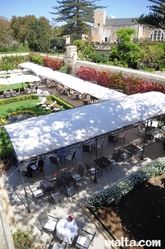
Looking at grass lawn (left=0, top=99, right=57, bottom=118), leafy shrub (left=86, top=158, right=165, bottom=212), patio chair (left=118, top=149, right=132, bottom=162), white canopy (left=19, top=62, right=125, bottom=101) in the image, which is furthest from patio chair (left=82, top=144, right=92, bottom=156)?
grass lawn (left=0, top=99, right=57, bottom=118)

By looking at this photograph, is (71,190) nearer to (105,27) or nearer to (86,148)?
(86,148)

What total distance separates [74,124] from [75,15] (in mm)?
48093

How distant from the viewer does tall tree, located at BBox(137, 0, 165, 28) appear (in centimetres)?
1416

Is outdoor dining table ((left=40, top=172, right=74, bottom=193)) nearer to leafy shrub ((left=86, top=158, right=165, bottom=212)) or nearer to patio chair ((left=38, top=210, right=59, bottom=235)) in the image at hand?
patio chair ((left=38, top=210, right=59, bottom=235))

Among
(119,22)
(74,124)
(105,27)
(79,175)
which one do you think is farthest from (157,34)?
(79,175)

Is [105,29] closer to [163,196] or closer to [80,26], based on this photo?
[80,26]

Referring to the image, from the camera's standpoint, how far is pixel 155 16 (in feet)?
47.9

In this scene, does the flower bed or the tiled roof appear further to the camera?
the tiled roof

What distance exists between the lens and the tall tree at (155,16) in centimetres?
1416

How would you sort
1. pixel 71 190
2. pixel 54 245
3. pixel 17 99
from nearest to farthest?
pixel 54 245 < pixel 71 190 < pixel 17 99

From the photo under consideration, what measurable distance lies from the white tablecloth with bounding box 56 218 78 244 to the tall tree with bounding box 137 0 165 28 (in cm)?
1538

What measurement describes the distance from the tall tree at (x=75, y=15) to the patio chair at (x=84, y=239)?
4848 centimetres

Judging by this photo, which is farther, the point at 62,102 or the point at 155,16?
the point at 62,102

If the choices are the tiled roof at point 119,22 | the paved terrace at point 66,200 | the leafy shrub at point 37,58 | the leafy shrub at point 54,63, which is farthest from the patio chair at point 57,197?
the tiled roof at point 119,22
